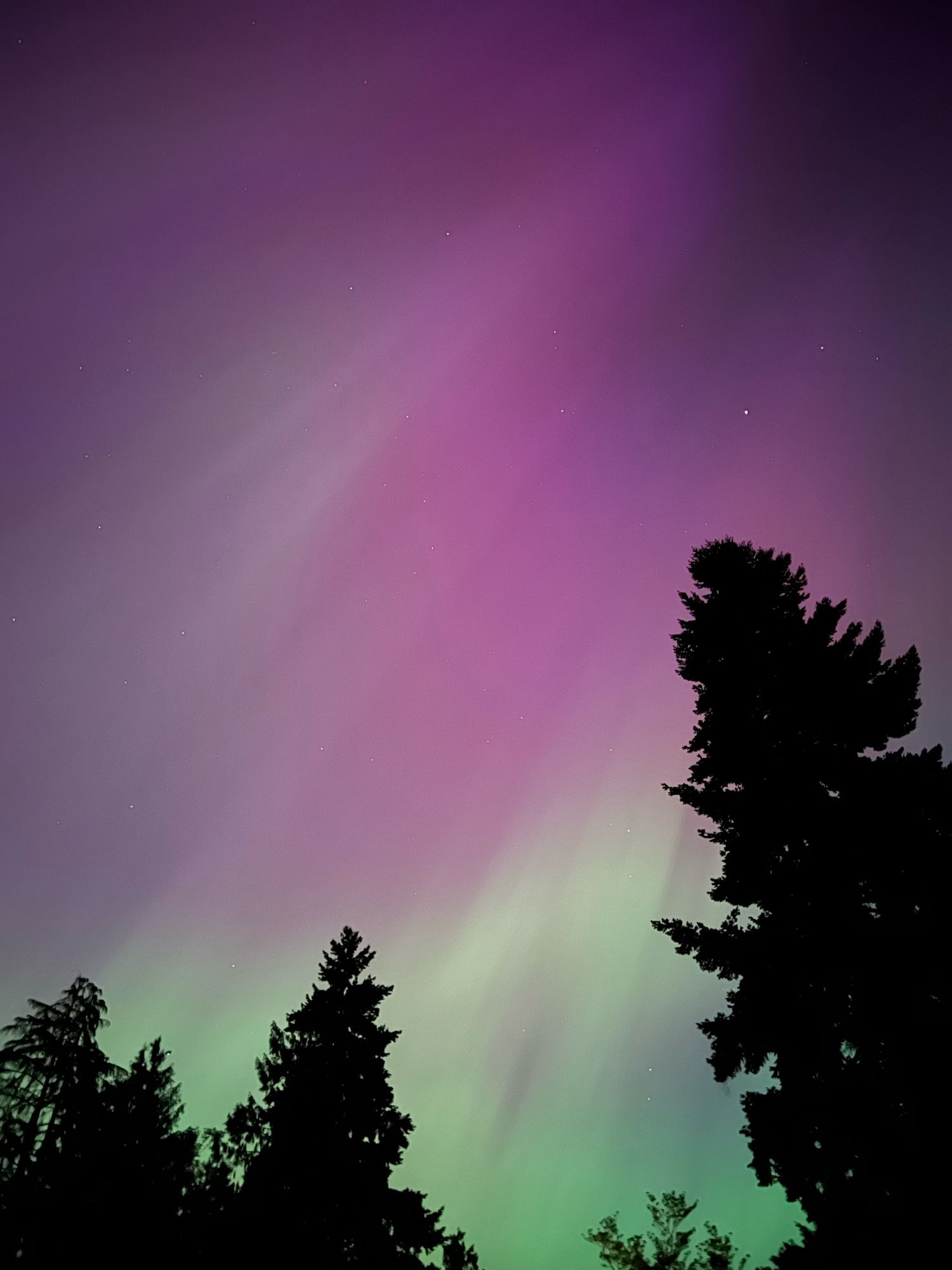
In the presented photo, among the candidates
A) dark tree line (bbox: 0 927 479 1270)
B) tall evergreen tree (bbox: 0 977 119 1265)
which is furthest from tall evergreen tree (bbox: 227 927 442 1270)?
tall evergreen tree (bbox: 0 977 119 1265)

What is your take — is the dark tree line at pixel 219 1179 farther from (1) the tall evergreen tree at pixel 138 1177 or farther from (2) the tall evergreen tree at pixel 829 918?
(2) the tall evergreen tree at pixel 829 918

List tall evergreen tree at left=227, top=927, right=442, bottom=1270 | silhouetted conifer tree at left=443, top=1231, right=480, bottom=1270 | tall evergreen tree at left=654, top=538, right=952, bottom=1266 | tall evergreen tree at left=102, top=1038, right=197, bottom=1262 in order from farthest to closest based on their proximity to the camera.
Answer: silhouetted conifer tree at left=443, top=1231, right=480, bottom=1270 → tall evergreen tree at left=227, top=927, right=442, bottom=1270 → tall evergreen tree at left=102, top=1038, right=197, bottom=1262 → tall evergreen tree at left=654, top=538, right=952, bottom=1266

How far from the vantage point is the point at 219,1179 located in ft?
48.8

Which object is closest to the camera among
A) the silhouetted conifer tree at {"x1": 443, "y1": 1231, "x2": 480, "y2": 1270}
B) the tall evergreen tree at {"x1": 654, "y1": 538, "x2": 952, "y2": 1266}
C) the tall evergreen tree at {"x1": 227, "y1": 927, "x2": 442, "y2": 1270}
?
the tall evergreen tree at {"x1": 654, "y1": 538, "x2": 952, "y2": 1266}

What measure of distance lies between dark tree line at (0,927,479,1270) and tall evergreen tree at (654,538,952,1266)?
9335 mm

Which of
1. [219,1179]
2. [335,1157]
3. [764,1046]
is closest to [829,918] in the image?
[764,1046]

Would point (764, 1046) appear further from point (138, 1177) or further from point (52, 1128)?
point (52, 1128)

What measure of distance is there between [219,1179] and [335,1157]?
12.5 feet

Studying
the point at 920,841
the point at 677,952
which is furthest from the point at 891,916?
the point at 677,952

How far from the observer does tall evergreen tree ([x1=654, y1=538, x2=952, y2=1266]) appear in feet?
27.1

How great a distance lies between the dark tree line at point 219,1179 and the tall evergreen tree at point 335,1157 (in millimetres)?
28

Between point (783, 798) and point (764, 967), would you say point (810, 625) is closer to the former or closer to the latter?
point (783, 798)

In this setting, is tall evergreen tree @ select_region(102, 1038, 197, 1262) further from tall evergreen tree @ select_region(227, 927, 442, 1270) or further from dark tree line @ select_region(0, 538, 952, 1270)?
tall evergreen tree @ select_region(227, 927, 442, 1270)

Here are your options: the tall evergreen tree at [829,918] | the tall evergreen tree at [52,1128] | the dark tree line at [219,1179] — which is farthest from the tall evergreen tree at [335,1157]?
the tall evergreen tree at [829,918]
